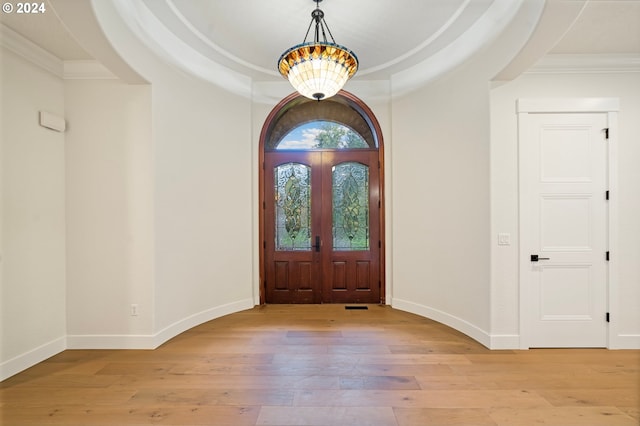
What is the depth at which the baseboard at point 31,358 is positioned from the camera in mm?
2547

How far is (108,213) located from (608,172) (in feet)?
17.2

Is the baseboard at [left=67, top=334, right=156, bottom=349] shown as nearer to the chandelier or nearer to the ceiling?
the ceiling

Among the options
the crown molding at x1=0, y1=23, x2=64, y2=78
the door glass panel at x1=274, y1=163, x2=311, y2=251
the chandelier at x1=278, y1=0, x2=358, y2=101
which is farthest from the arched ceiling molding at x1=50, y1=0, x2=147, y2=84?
the door glass panel at x1=274, y1=163, x2=311, y2=251

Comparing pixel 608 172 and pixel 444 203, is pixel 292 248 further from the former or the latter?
pixel 608 172

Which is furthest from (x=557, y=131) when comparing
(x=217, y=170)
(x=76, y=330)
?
(x=76, y=330)

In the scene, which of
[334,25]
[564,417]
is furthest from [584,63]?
[564,417]

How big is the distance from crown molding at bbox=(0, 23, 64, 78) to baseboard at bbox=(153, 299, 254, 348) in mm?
2946

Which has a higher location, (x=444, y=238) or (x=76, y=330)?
(x=444, y=238)

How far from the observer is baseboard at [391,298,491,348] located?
313 cm

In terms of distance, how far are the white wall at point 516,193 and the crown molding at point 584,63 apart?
6cm

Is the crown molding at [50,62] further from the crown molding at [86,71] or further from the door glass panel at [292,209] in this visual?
the door glass panel at [292,209]

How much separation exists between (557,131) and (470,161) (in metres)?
0.85

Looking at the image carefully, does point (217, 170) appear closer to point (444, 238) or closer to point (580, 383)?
point (444, 238)

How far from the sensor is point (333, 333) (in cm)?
340
